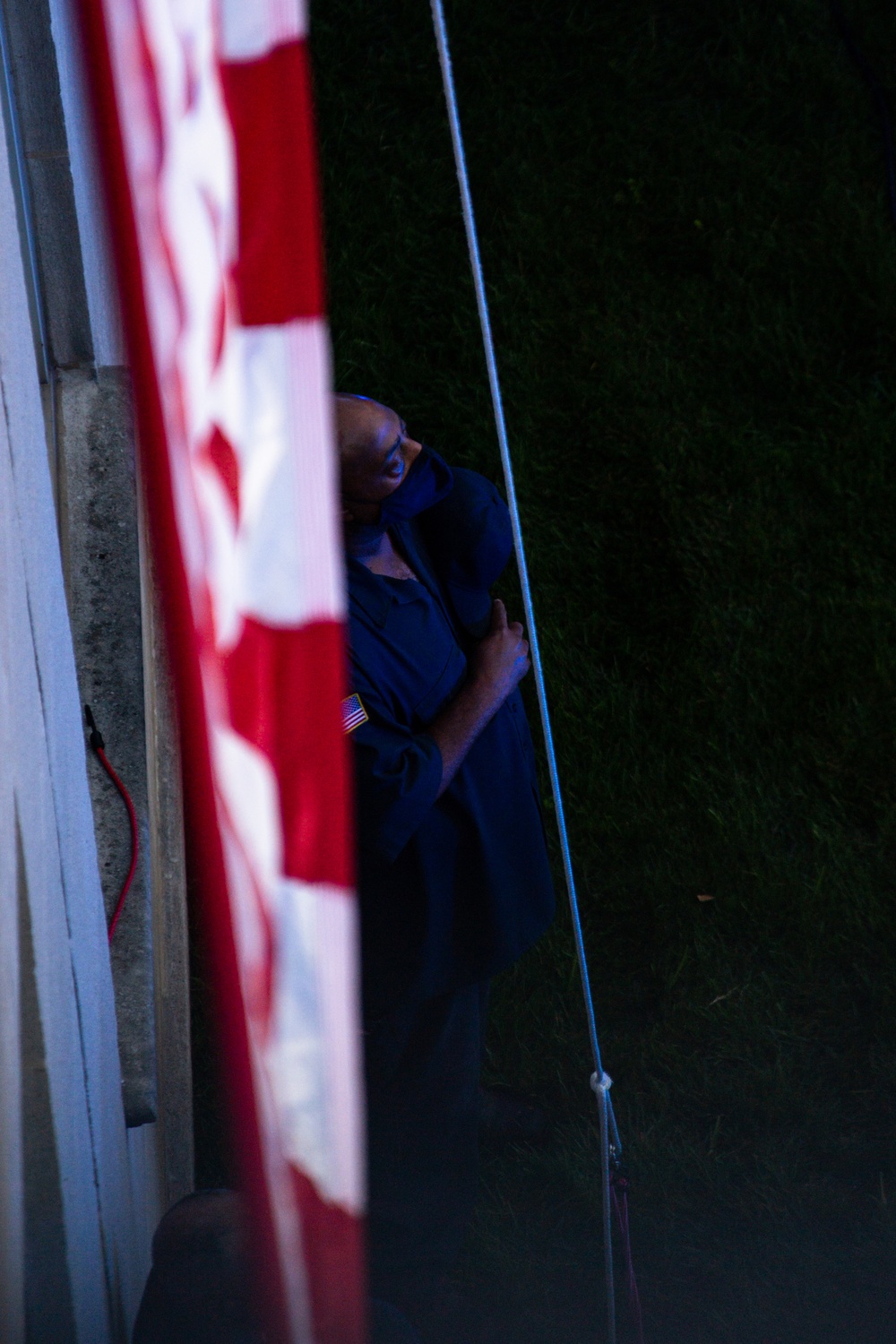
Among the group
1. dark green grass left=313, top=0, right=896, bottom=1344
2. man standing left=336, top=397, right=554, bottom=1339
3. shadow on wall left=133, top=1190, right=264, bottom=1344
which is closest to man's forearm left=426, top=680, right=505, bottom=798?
man standing left=336, top=397, right=554, bottom=1339

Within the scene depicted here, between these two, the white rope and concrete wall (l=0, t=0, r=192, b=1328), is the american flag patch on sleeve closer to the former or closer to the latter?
the white rope

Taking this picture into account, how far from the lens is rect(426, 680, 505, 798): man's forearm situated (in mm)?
2391

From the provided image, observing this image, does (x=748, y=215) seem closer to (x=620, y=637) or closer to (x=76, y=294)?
(x=620, y=637)

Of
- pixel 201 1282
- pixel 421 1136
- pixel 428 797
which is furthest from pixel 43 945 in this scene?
pixel 421 1136

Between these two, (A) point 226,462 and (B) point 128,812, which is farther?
(B) point 128,812

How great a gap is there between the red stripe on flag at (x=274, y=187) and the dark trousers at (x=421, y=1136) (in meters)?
2.29

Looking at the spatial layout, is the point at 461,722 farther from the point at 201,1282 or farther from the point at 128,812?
the point at 201,1282

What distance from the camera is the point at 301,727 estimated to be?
66 cm

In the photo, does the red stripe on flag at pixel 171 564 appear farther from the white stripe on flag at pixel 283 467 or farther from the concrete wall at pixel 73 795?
the concrete wall at pixel 73 795

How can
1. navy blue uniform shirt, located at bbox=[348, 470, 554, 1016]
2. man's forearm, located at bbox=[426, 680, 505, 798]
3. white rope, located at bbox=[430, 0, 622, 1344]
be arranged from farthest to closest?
man's forearm, located at bbox=[426, 680, 505, 798] < navy blue uniform shirt, located at bbox=[348, 470, 554, 1016] < white rope, located at bbox=[430, 0, 622, 1344]

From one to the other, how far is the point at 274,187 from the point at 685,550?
3725mm

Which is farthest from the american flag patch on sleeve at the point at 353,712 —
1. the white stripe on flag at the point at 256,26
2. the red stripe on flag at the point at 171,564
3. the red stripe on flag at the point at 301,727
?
the white stripe on flag at the point at 256,26

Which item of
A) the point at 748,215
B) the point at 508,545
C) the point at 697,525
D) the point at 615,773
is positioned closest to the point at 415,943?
the point at 508,545

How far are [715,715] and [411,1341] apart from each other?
7.96 feet
